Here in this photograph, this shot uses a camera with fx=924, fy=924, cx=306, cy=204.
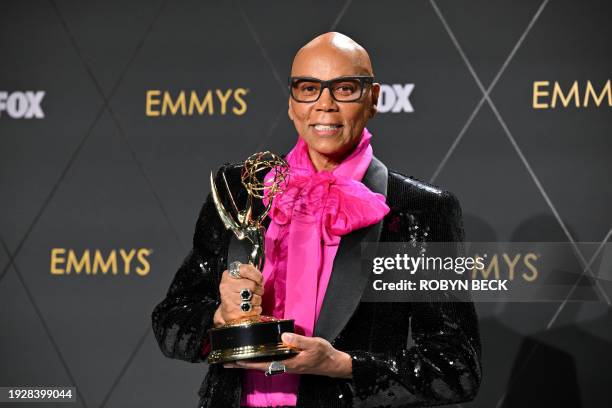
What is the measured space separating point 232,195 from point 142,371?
1.47m

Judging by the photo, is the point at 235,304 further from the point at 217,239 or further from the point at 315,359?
the point at 217,239

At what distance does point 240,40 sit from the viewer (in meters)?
3.26

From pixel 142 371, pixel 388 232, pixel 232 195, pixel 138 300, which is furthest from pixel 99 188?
pixel 388 232

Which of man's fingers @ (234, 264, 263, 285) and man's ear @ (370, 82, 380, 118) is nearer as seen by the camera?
man's fingers @ (234, 264, 263, 285)

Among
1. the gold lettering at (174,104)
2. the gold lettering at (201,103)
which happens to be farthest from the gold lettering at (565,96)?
the gold lettering at (174,104)

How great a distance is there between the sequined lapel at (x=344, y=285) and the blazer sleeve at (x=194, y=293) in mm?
238

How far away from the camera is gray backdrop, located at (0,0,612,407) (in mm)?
3008

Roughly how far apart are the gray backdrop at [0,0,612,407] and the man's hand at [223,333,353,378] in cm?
149

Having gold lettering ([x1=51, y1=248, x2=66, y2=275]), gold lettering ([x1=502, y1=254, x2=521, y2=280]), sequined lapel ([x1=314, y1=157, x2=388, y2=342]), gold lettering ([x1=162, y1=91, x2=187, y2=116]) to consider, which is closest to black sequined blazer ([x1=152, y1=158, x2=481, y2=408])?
sequined lapel ([x1=314, y1=157, x2=388, y2=342])

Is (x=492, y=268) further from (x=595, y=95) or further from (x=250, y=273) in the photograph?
(x=250, y=273)

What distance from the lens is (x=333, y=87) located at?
191 cm

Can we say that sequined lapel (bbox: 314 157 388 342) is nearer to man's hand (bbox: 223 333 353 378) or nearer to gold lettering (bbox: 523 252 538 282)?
man's hand (bbox: 223 333 353 378)

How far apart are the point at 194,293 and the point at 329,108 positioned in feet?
1.62

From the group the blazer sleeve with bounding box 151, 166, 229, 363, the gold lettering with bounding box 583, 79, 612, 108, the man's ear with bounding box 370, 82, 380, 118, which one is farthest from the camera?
the gold lettering with bounding box 583, 79, 612, 108
